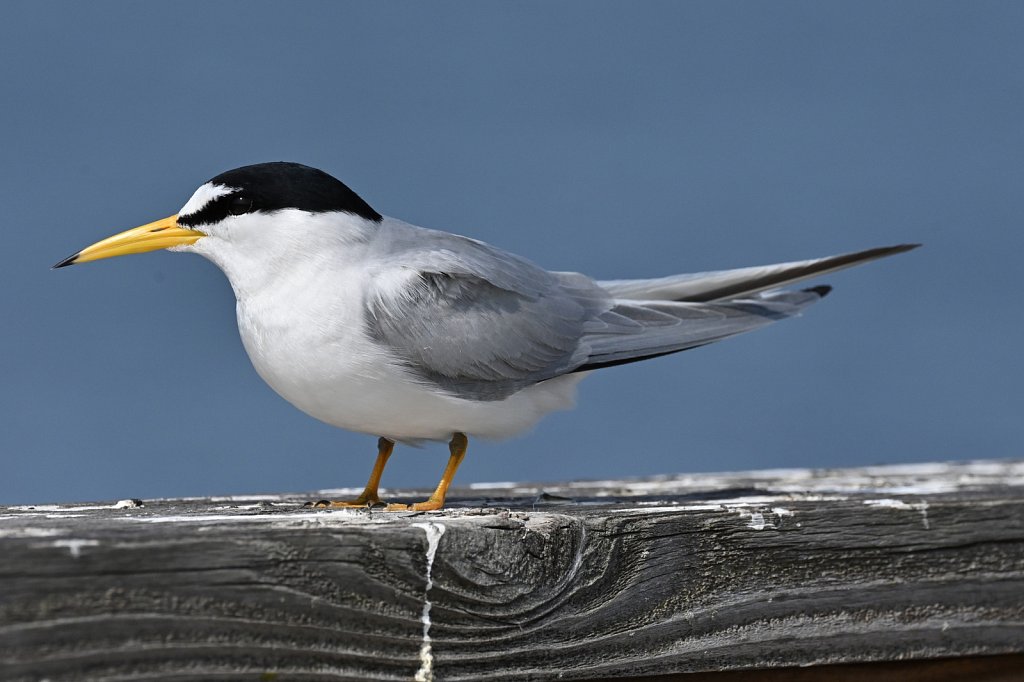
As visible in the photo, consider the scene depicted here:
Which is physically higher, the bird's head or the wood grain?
the bird's head

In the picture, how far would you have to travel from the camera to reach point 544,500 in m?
3.57

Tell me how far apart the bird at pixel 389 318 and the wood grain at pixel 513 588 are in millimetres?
476

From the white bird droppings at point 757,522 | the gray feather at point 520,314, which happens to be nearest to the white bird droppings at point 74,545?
the white bird droppings at point 757,522

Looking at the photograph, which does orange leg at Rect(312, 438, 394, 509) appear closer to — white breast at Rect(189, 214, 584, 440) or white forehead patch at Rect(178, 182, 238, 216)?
white breast at Rect(189, 214, 584, 440)

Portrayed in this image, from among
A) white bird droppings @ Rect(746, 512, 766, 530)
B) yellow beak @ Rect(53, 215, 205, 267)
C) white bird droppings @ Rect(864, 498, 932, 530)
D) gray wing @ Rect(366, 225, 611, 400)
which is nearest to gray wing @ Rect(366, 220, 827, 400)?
gray wing @ Rect(366, 225, 611, 400)

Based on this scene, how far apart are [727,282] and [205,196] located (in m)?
1.91

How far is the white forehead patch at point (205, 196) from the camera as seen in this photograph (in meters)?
3.82

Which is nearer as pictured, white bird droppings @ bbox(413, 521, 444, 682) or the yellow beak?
white bird droppings @ bbox(413, 521, 444, 682)

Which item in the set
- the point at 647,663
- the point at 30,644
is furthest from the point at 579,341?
the point at 30,644

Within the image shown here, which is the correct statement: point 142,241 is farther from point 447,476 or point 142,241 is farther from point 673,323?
point 673,323

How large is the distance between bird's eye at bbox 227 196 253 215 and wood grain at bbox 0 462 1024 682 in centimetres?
103

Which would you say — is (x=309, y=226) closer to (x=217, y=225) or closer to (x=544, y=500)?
(x=217, y=225)

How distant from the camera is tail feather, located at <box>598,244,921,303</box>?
13.8 ft

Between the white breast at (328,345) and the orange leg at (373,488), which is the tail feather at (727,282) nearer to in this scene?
the white breast at (328,345)
